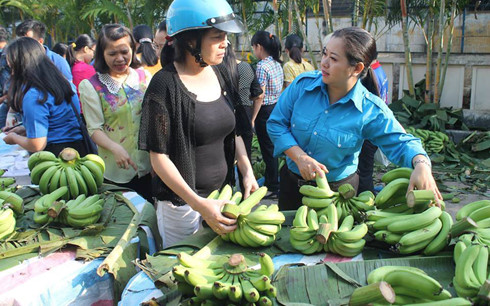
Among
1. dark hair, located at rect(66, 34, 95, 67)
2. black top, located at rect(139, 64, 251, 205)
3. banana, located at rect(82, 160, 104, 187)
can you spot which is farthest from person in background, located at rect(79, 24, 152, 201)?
dark hair, located at rect(66, 34, 95, 67)

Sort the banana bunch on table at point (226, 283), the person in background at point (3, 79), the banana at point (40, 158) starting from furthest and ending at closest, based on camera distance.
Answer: the person in background at point (3, 79)
the banana at point (40, 158)
the banana bunch on table at point (226, 283)

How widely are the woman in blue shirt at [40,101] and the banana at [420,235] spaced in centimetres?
265

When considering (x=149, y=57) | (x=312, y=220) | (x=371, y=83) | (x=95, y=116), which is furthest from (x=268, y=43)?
(x=312, y=220)

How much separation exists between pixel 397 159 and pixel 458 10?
320 inches

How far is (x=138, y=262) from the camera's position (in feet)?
6.86

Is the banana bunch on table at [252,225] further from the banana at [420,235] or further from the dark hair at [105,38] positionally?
the dark hair at [105,38]

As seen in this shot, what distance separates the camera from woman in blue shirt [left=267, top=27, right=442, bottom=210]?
2.66m

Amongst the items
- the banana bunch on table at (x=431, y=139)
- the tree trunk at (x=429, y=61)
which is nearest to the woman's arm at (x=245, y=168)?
the banana bunch on table at (x=431, y=139)

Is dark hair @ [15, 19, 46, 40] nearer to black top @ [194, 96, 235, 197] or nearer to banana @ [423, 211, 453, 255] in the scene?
black top @ [194, 96, 235, 197]

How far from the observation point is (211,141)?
2.71 meters

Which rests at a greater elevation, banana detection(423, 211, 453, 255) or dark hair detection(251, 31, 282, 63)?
dark hair detection(251, 31, 282, 63)

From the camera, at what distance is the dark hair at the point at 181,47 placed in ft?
8.05

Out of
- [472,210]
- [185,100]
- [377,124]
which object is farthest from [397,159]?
[185,100]

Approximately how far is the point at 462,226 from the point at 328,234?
59 centimetres
